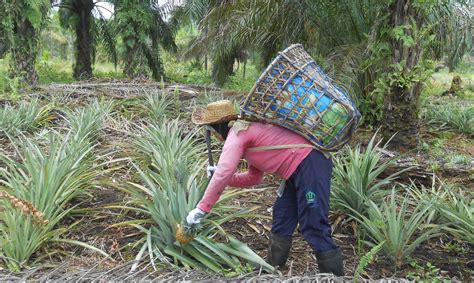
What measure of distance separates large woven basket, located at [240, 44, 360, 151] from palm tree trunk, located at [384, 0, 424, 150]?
12.9 ft

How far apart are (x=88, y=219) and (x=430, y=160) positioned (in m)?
4.62

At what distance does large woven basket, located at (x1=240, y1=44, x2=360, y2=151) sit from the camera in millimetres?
3236

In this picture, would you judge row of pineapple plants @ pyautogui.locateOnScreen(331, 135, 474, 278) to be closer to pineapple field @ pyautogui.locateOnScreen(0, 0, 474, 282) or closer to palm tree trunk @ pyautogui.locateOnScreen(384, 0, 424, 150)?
pineapple field @ pyautogui.locateOnScreen(0, 0, 474, 282)

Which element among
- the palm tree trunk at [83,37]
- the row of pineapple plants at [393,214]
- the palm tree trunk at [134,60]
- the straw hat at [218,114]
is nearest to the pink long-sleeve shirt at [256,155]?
the straw hat at [218,114]

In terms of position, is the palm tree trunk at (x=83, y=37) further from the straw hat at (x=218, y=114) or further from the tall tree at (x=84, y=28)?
the straw hat at (x=218, y=114)

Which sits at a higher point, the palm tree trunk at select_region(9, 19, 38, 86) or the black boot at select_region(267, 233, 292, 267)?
the palm tree trunk at select_region(9, 19, 38, 86)

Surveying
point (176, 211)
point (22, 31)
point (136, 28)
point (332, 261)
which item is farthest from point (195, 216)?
point (136, 28)

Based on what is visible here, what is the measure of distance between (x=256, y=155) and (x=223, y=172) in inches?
12.2

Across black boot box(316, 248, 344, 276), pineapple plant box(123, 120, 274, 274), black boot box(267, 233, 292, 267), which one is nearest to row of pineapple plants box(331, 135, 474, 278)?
black boot box(316, 248, 344, 276)

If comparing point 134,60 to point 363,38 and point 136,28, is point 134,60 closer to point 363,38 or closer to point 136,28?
point 136,28

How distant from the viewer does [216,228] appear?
12.5 ft

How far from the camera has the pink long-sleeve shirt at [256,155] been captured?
3.19m

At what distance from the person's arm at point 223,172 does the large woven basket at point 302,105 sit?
24 centimetres

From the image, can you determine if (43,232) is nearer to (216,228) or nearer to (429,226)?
(216,228)
